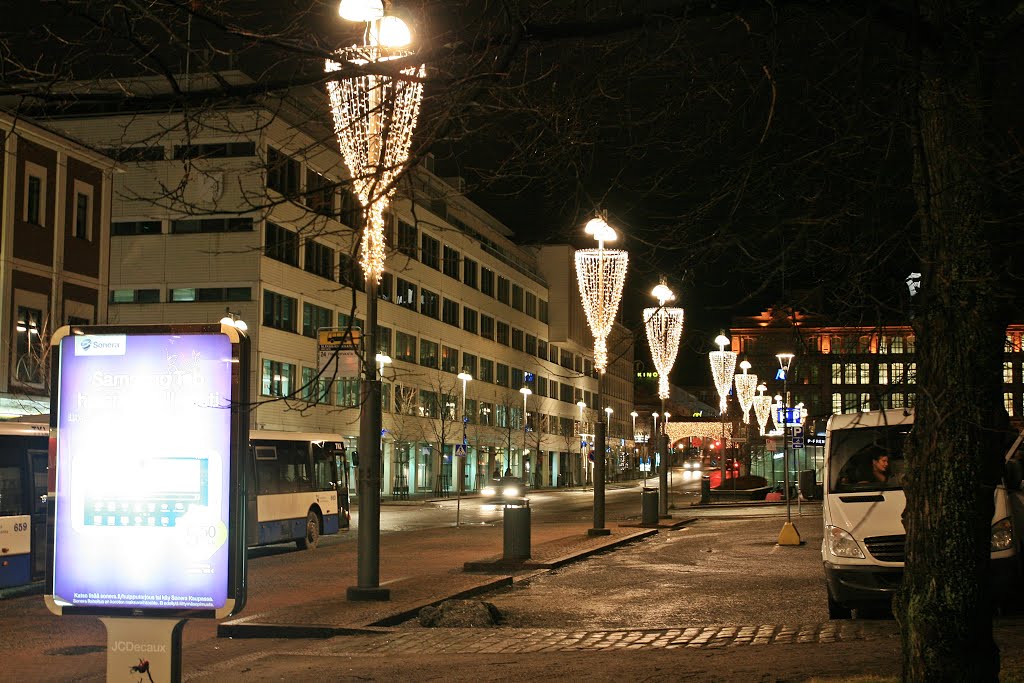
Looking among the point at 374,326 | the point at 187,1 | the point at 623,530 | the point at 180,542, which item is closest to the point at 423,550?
the point at 623,530

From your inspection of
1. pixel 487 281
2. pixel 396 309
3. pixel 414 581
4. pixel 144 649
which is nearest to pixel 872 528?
pixel 414 581

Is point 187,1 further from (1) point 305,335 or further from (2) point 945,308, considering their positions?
(1) point 305,335

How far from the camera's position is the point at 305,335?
61.1 metres

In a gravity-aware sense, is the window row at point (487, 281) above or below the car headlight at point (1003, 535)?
above

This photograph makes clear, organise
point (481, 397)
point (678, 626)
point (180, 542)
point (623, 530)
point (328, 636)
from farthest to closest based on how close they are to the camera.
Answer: point (481, 397) → point (623, 530) → point (678, 626) → point (328, 636) → point (180, 542)

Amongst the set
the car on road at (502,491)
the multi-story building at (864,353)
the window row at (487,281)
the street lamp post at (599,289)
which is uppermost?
the window row at (487,281)

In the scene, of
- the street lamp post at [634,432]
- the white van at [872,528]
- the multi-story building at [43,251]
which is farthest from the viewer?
the street lamp post at [634,432]

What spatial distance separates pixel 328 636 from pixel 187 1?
8.56m

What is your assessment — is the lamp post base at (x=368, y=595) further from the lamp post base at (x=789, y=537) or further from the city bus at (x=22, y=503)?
the lamp post base at (x=789, y=537)

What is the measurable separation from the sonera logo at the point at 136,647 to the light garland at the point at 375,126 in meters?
2.45

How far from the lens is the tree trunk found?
6461 mm

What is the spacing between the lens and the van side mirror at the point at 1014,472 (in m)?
13.7

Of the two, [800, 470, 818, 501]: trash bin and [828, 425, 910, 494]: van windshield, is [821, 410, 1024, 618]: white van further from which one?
[800, 470, 818, 501]: trash bin

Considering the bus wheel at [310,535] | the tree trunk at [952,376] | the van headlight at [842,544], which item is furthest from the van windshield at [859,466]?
the bus wheel at [310,535]
